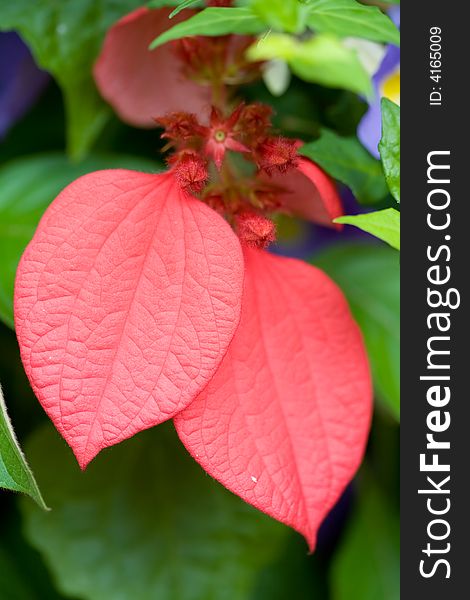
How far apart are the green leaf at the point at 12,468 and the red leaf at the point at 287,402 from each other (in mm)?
53

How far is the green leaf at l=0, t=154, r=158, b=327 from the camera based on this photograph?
1.26 ft

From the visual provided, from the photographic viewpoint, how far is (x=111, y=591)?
413 millimetres

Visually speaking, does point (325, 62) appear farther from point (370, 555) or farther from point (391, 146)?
point (370, 555)

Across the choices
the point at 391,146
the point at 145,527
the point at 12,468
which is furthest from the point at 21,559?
the point at 391,146

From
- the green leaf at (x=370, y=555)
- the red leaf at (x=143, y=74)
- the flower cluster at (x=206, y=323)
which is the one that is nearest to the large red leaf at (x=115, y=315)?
the flower cluster at (x=206, y=323)

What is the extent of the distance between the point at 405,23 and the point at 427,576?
21cm

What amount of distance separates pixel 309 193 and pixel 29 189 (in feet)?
0.46

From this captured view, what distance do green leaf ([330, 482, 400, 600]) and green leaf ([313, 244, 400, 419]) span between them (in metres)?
0.08

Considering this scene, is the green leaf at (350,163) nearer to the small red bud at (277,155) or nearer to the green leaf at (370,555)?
the small red bud at (277,155)

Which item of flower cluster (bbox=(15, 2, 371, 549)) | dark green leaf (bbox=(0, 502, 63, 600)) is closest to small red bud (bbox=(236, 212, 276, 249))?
flower cluster (bbox=(15, 2, 371, 549))

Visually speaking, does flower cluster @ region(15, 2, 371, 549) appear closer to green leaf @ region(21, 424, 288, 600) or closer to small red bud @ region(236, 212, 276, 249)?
small red bud @ region(236, 212, 276, 249)

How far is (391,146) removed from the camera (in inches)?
12.1

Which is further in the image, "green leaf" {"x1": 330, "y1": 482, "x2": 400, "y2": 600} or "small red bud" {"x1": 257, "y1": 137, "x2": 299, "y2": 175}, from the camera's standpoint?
"green leaf" {"x1": 330, "y1": 482, "x2": 400, "y2": 600}

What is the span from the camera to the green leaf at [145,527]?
16.4 inches
